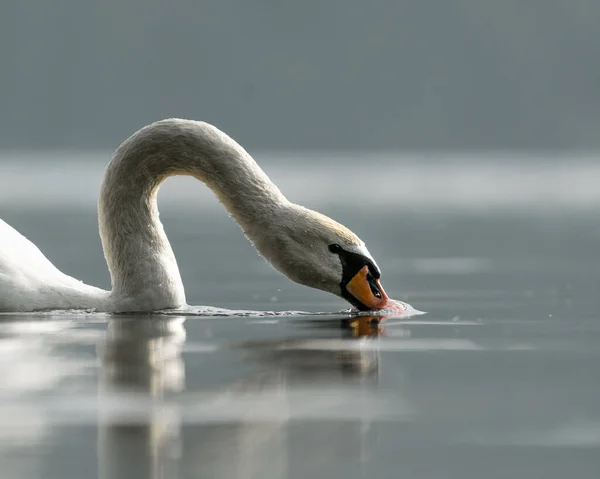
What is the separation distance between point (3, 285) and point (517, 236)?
9953 millimetres

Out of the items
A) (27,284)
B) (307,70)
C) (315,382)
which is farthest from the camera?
(307,70)

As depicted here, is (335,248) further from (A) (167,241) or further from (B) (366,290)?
(A) (167,241)

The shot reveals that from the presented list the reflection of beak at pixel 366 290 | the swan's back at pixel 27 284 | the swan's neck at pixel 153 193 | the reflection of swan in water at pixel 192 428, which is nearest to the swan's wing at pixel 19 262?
the swan's back at pixel 27 284

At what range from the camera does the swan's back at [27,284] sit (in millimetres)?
10164

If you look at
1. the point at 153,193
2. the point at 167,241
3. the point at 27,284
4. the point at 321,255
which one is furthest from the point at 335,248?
the point at 27,284

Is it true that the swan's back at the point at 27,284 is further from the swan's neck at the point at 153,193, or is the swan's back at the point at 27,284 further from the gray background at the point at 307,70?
the gray background at the point at 307,70

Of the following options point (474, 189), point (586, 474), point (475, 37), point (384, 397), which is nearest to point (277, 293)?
point (384, 397)

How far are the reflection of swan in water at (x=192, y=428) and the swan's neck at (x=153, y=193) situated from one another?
210 centimetres

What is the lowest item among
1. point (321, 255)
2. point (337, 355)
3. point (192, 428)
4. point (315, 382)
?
point (192, 428)

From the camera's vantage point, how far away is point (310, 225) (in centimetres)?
993

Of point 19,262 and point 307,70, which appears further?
point 307,70

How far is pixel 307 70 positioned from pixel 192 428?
151m

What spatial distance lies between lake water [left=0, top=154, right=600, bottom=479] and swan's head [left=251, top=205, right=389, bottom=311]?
223 millimetres

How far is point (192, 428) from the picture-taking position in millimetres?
6238
